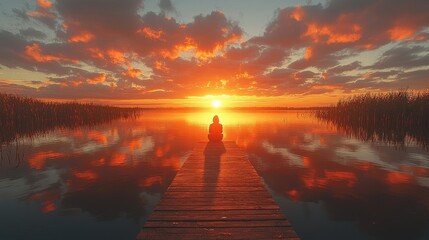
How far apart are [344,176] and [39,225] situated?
12.3 meters

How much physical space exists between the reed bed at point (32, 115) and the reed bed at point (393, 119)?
3358 cm

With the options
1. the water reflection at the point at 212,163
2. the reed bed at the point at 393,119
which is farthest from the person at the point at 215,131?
the reed bed at the point at 393,119

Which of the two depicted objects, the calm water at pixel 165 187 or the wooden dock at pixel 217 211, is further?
the calm water at pixel 165 187

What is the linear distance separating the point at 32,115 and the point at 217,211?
34.2 meters

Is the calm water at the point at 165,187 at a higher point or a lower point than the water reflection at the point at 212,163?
lower

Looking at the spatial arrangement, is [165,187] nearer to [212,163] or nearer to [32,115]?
[212,163]

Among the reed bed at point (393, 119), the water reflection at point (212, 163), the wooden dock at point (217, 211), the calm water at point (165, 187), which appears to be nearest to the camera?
the wooden dock at point (217, 211)

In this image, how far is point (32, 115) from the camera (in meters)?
31.5

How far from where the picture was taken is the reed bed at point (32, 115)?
26.2m

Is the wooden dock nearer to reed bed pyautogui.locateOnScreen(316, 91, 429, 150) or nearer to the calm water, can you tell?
the calm water

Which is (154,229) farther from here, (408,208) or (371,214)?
(408,208)

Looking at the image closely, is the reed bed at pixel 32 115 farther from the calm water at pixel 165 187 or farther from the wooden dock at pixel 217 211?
the wooden dock at pixel 217 211

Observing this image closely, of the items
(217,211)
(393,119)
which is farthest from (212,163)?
(393,119)

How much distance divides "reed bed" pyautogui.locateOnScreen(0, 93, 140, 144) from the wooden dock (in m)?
20.1
